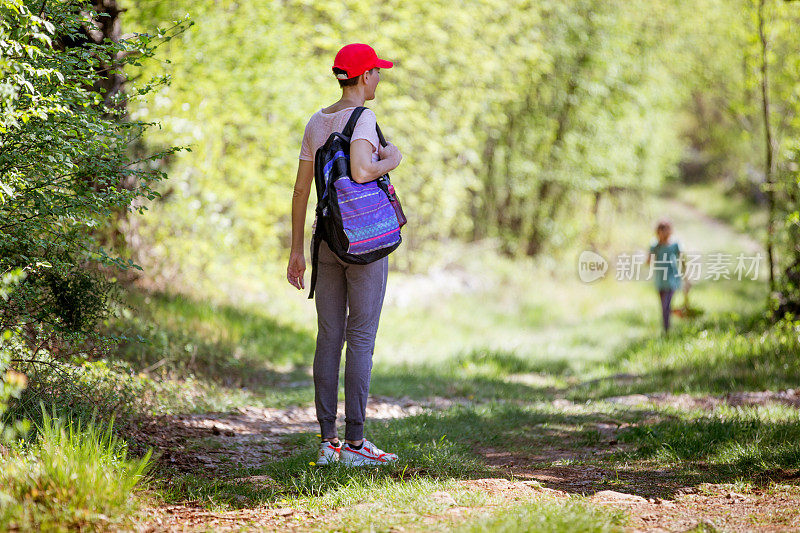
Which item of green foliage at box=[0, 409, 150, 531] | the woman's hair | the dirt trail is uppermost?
the woman's hair

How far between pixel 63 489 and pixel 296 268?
5.09ft

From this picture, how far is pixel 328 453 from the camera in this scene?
3.70 meters

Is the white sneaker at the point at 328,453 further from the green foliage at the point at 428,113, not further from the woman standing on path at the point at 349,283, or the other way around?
the green foliage at the point at 428,113

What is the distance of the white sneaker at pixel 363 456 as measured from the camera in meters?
3.66

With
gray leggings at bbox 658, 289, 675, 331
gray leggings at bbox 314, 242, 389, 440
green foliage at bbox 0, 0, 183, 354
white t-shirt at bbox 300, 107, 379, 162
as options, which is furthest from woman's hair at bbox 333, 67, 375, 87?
gray leggings at bbox 658, 289, 675, 331

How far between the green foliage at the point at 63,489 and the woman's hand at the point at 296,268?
1214 millimetres

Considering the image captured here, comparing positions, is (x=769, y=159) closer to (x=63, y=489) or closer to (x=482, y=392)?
(x=482, y=392)

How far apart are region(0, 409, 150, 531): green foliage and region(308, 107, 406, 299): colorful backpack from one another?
1330 millimetres

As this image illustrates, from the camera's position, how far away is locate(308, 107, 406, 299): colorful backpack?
3371 millimetres

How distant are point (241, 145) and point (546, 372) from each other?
4723mm

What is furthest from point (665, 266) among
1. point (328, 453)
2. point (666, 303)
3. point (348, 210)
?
point (348, 210)

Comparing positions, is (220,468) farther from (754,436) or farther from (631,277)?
(631,277)

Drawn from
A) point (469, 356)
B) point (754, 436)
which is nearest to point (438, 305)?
point (469, 356)

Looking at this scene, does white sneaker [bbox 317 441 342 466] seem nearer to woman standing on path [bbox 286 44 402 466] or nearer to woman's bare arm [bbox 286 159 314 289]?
woman standing on path [bbox 286 44 402 466]
